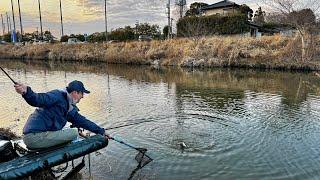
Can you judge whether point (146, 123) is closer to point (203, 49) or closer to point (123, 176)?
point (123, 176)

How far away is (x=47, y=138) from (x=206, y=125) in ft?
21.3

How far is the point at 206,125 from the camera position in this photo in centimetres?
1140

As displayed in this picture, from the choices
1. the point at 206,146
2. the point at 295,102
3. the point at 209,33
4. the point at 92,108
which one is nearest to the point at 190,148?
Result: the point at 206,146

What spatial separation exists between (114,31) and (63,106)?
52.1 m

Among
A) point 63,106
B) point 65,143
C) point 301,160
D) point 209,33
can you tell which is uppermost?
point 209,33

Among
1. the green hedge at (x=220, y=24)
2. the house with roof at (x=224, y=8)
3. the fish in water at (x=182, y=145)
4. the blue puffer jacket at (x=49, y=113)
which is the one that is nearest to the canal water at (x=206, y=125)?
the fish in water at (x=182, y=145)

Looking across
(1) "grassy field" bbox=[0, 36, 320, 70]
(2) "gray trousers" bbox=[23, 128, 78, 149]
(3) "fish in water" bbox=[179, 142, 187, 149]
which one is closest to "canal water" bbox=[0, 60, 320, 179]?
(3) "fish in water" bbox=[179, 142, 187, 149]

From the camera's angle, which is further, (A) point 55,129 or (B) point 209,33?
(B) point 209,33

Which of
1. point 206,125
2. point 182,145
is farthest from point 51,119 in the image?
point 206,125

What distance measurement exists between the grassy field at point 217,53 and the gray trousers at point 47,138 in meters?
25.4

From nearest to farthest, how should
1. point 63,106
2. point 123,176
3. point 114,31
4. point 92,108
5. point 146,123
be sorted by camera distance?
point 63,106
point 123,176
point 146,123
point 92,108
point 114,31

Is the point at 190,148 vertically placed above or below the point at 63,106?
below

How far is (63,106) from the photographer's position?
5.79 m

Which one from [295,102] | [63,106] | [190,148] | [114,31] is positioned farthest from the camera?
[114,31]
